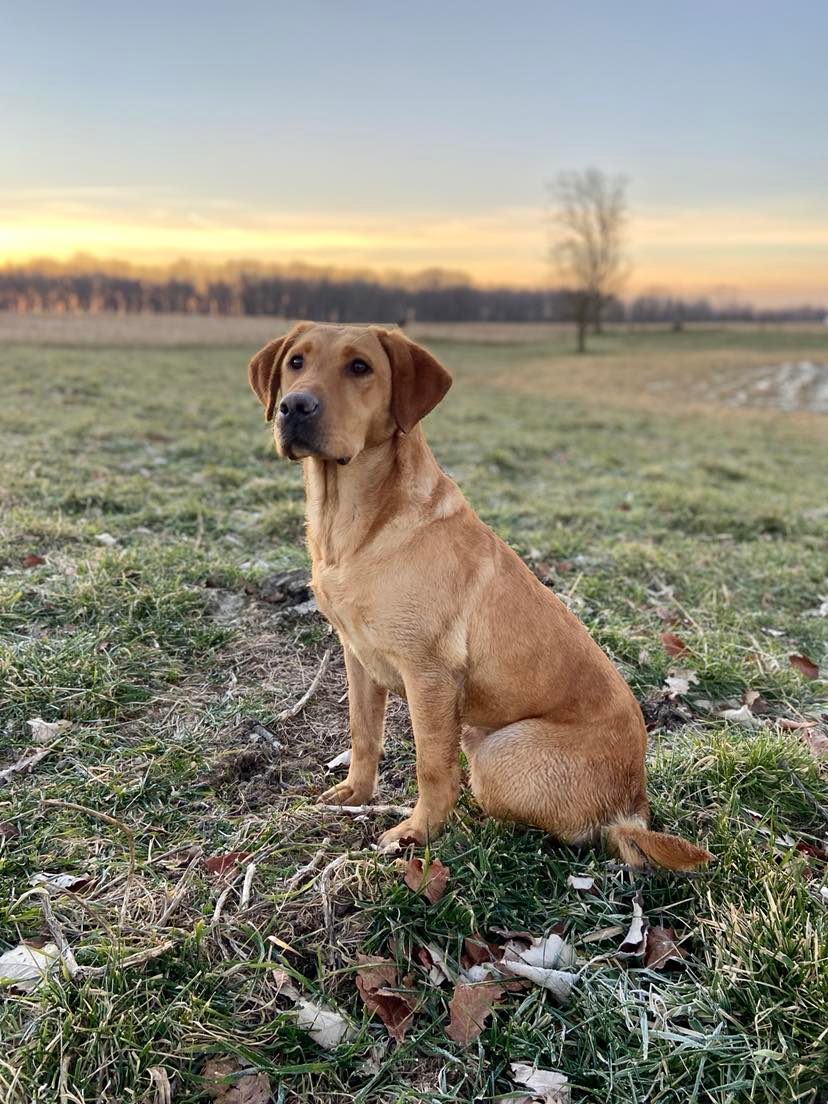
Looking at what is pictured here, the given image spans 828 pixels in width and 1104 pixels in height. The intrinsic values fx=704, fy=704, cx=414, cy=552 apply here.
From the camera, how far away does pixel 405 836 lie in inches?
116

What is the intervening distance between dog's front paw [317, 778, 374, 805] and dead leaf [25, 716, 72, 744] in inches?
53.4

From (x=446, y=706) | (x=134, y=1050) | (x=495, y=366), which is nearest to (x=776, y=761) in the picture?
(x=446, y=706)

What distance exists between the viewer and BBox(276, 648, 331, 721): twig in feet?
12.5

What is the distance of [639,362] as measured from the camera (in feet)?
160

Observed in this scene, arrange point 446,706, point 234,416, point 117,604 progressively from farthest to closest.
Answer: point 234,416, point 117,604, point 446,706

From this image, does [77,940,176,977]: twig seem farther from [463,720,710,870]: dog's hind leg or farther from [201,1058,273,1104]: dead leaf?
[463,720,710,870]: dog's hind leg

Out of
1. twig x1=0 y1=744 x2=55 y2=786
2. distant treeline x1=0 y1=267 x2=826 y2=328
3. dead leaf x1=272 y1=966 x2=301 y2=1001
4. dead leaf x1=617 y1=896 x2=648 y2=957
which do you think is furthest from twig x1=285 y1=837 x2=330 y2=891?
distant treeline x1=0 y1=267 x2=826 y2=328

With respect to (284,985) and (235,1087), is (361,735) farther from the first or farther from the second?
(235,1087)

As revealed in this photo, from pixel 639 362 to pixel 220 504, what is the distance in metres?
46.4

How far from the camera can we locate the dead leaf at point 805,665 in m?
4.58

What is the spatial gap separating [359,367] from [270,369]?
0.55 m

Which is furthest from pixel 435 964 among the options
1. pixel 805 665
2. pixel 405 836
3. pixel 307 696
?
pixel 805 665

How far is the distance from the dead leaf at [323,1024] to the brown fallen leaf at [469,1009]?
12.8 inches

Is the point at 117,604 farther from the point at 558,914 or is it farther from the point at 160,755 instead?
the point at 558,914
